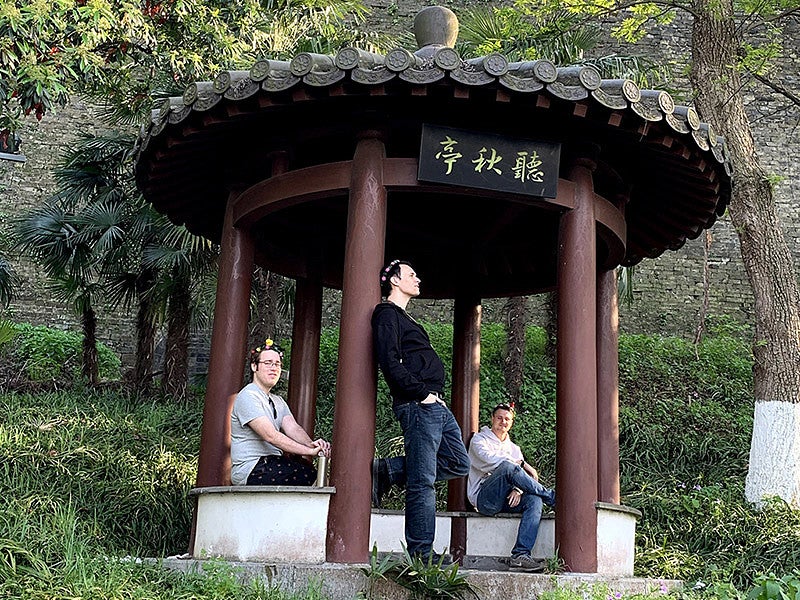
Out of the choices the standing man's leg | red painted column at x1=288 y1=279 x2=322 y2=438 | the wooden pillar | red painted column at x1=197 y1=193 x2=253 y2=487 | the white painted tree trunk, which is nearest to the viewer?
the standing man's leg

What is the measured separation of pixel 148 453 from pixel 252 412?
4.44 meters

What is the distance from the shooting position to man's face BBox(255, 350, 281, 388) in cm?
624

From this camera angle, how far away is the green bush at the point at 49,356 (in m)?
16.2

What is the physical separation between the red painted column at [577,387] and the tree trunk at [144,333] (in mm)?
8995

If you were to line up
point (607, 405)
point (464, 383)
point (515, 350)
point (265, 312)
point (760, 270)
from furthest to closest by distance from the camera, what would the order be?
point (515, 350), point (265, 312), point (760, 270), point (464, 383), point (607, 405)

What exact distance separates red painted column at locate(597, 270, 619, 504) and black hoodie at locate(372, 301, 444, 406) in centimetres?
183

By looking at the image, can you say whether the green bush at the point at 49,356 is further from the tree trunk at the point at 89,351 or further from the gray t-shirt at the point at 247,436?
the gray t-shirt at the point at 247,436

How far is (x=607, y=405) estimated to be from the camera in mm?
7156

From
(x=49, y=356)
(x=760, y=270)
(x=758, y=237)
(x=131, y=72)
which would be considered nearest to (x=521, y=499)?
(x=760, y=270)

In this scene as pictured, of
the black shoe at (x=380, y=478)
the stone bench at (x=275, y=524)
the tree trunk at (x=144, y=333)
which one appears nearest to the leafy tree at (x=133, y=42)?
the tree trunk at (x=144, y=333)

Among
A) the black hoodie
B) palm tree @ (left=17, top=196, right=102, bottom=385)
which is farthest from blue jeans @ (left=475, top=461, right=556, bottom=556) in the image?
palm tree @ (left=17, top=196, right=102, bottom=385)

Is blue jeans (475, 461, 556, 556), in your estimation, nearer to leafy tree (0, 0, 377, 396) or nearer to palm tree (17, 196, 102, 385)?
leafy tree (0, 0, 377, 396)

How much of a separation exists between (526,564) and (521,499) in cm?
78

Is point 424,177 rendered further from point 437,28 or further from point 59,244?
Result: point 59,244
